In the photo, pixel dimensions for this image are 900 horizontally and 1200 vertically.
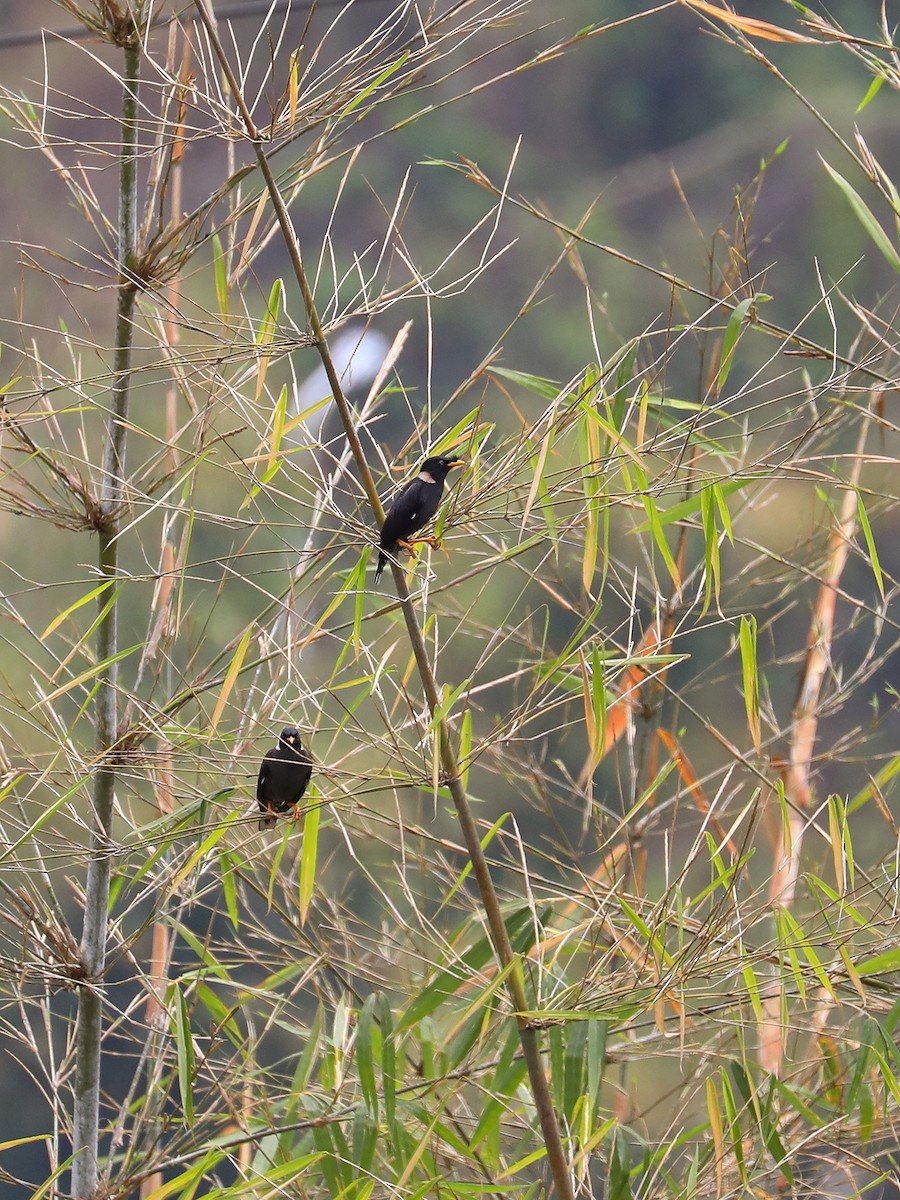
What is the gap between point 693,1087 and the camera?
135 centimetres

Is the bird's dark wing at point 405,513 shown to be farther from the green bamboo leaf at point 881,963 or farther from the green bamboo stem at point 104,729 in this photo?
the green bamboo leaf at point 881,963

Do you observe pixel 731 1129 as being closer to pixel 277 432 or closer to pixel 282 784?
pixel 282 784

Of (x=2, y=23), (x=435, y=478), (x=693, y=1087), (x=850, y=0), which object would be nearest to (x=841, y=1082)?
(x=693, y=1087)

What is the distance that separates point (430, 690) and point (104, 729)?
1.56 ft

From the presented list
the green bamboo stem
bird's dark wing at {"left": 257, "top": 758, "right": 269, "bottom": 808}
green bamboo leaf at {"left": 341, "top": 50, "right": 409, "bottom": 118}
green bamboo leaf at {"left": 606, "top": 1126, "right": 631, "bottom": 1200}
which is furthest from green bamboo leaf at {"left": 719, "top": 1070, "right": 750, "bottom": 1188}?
green bamboo leaf at {"left": 341, "top": 50, "right": 409, "bottom": 118}

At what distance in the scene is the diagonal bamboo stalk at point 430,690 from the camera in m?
1.02

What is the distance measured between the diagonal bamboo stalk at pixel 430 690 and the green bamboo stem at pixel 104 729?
0.97ft

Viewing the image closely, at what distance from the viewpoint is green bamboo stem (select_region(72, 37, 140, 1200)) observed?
1313 mm

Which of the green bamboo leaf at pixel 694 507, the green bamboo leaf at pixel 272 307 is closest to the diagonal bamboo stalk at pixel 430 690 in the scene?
the green bamboo leaf at pixel 272 307

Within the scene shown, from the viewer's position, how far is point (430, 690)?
1073mm

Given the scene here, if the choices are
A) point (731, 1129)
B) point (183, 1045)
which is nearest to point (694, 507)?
point (731, 1129)

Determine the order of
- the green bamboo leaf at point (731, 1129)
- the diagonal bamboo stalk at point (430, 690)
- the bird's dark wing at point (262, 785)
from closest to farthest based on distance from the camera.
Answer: the diagonal bamboo stalk at point (430, 690)
the green bamboo leaf at point (731, 1129)
the bird's dark wing at point (262, 785)

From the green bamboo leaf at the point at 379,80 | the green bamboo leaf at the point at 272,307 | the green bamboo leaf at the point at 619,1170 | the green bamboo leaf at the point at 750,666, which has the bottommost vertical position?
the green bamboo leaf at the point at 619,1170

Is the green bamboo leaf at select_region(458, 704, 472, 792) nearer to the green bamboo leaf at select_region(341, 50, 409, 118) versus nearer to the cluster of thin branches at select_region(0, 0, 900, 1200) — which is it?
the cluster of thin branches at select_region(0, 0, 900, 1200)
